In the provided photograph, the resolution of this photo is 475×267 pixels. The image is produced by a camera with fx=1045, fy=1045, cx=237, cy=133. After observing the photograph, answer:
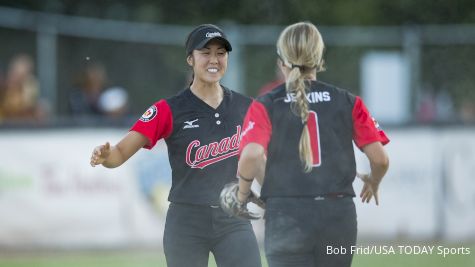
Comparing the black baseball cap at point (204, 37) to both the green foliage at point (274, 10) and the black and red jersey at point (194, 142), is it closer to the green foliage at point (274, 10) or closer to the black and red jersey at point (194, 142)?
the black and red jersey at point (194, 142)

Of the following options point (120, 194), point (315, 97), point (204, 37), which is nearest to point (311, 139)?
point (315, 97)

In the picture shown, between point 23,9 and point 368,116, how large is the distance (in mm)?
10397

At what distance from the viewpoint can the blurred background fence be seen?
11344 mm

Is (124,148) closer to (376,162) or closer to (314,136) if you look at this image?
(314,136)

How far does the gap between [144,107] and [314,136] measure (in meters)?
9.59

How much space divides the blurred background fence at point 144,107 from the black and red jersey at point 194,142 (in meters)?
5.31

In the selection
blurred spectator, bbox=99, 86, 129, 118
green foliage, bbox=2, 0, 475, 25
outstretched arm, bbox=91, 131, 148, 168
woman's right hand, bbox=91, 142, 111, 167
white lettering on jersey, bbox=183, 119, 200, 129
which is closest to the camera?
woman's right hand, bbox=91, 142, 111, 167

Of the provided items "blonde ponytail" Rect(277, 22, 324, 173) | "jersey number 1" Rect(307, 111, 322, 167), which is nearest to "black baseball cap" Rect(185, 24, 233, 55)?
"blonde ponytail" Rect(277, 22, 324, 173)

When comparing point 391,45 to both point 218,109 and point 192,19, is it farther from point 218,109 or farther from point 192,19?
point 218,109

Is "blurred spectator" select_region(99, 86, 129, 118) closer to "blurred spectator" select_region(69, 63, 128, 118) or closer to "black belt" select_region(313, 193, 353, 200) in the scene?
"blurred spectator" select_region(69, 63, 128, 118)

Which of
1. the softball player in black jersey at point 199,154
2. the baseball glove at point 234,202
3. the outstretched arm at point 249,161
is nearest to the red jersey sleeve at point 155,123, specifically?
the softball player in black jersey at point 199,154

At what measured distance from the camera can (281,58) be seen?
17.3 feet

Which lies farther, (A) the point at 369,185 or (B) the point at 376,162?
(A) the point at 369,185

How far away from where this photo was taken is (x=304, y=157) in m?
5.03
